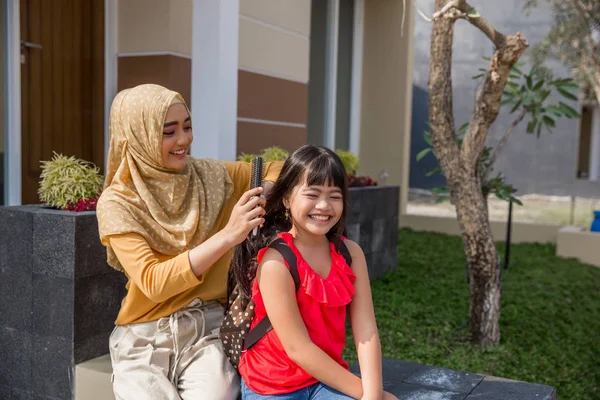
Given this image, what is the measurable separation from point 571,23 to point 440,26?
10.9 m

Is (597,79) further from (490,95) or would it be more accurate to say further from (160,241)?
(160,241)

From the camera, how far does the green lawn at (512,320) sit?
420 cm

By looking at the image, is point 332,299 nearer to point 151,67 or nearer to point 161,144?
point 161,144

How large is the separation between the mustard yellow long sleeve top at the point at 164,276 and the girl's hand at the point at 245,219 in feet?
0.58

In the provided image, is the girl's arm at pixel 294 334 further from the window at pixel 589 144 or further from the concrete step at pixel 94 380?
the window at pixel 589 144

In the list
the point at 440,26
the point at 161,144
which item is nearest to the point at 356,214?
the point at 440,26

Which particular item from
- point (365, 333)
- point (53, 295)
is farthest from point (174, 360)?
point (53, 295)

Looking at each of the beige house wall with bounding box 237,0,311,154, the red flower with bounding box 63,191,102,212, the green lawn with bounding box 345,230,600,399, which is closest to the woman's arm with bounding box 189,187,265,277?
the red flower with bounding box 63,191,102,212

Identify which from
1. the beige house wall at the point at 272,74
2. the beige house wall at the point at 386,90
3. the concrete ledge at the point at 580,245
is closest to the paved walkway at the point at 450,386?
the beige house wall at the point at 272,74

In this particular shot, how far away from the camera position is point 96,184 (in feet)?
11.1

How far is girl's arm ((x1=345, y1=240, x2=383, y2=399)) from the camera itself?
202 cm

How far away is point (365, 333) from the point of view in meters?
2.11

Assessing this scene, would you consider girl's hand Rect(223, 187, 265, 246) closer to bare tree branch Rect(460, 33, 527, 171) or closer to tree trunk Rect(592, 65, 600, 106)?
bare tree branch Rect(460, 33, 527, 171)

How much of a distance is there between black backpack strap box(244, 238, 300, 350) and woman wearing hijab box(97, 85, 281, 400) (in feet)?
0.71
